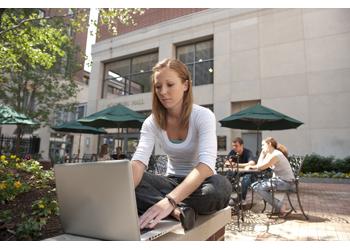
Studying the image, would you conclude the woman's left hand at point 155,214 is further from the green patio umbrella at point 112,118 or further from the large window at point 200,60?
the large window at point 200,60

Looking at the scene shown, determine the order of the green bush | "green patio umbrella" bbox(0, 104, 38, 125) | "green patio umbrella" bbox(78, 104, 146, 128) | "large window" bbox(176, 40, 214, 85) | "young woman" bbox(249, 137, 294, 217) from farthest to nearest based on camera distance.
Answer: "large window" bbox(176, 40, 214, 85) < the green bush < "green patio umbrella" bbox(0, 104, 38, 125) < "green patio umbrella" bbox(78, 104, 146, 128) < "young woman" bbox(249, 137, 294, 217)

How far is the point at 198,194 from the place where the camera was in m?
1.43

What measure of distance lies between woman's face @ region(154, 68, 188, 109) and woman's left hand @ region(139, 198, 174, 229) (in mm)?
644

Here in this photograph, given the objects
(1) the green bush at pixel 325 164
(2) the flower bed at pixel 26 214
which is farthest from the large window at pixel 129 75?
(2) the flower bed at pixel 26 214

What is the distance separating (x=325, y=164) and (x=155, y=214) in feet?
37.4

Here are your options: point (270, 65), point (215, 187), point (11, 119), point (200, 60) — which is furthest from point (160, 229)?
point (200, 60)

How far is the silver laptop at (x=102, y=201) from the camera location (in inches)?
40.7

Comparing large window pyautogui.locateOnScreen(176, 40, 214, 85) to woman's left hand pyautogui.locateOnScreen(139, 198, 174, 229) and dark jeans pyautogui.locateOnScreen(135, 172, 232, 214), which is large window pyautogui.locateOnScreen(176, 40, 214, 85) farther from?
woman's left hand pyautogui.locateOnScreen(139, 198, 174, 229)

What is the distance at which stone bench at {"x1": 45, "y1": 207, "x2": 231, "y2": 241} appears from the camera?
1.18 metres

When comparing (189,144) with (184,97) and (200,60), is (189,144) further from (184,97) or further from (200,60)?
(200,60)

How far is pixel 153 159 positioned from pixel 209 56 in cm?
1050

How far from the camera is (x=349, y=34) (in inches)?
448

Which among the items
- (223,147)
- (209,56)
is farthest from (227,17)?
(223,147)

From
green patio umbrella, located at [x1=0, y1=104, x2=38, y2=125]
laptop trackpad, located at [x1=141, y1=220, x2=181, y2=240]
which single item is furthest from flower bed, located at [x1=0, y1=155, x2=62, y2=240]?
green patio umbrella, located at [x1=0, y1=104, x2=38, y2=125]
